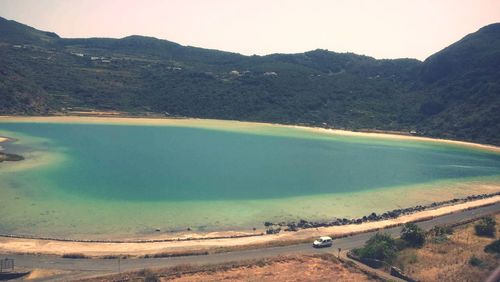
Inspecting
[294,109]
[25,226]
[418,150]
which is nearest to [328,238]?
[25,226]

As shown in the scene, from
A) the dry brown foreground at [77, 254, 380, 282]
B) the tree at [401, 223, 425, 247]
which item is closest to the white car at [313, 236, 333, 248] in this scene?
the dry brown foreground at [77, 254, 380, 282]

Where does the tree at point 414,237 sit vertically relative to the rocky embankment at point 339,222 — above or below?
above

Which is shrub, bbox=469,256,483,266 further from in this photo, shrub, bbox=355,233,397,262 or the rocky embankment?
the rocky embankment

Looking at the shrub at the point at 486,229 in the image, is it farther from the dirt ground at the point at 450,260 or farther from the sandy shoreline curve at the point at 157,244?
the sandy shoreline curve at the point at 157,244

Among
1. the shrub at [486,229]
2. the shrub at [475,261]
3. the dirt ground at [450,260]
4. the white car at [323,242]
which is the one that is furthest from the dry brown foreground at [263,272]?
the shrub at [486,229]

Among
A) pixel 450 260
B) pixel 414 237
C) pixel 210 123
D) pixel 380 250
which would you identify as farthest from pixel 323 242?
pixel 210 123

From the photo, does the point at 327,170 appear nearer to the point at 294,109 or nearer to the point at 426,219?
the point at 426,219
